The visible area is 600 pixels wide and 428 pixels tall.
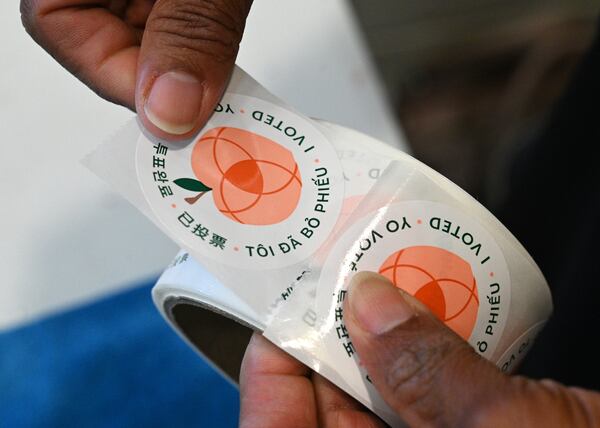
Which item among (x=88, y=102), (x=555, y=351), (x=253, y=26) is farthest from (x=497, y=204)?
(x=88, y=102)

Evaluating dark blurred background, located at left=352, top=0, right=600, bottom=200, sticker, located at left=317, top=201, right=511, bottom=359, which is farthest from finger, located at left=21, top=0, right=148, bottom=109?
dark blurred background, located at left=352, top=0, right=600, bottom=200

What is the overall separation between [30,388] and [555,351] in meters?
0.44

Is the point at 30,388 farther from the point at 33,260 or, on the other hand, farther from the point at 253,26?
the point at 253,26

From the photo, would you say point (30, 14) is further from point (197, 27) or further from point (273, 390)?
point (273, 390)

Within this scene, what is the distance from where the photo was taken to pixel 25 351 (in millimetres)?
571

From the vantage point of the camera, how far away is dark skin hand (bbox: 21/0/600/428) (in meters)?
0.34

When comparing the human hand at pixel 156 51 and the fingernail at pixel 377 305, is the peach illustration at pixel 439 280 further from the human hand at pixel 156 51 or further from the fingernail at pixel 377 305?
the human hand at pixel 156 51

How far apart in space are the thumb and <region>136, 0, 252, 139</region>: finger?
0.13 metres

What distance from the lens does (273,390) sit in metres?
0.44

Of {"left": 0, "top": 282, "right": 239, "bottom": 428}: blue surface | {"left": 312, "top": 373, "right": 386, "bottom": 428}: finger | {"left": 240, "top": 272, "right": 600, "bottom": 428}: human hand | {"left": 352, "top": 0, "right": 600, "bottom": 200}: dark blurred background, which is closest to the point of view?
{"left": 240, "top": 272, "right": 600, "bottom": 428}: human hand

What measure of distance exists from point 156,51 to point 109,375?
0.27m

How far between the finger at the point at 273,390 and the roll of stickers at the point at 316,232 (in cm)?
6

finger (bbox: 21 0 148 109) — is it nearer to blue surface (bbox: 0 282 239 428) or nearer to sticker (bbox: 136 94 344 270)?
sticker (bbox: 136 94 344 270)

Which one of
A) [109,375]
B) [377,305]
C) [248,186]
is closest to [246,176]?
[248,186]
